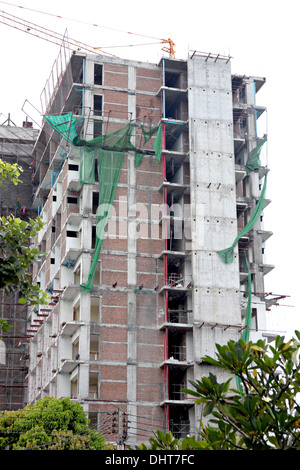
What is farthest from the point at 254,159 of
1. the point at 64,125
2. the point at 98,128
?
the point at 64,125

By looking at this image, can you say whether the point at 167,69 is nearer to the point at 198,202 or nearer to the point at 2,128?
the point at 198,202

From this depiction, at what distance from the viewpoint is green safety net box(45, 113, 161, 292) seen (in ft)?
205

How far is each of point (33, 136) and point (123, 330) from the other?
113 ft

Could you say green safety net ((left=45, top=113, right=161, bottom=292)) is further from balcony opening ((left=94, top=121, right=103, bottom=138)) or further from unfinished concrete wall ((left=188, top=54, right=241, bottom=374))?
unfinished concrete wall ((left=188, top=54, right=241, bottom=374))

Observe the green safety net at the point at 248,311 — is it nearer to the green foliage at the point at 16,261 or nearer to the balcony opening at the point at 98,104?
the balcony opening at the point at 98,104

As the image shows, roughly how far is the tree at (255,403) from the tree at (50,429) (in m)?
32.7

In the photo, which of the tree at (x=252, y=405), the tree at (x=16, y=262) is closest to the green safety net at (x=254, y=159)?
the tree at (x=16, y=262)

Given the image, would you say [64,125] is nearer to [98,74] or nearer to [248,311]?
[98,74]

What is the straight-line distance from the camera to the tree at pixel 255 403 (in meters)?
15.0

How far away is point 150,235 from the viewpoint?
208ft

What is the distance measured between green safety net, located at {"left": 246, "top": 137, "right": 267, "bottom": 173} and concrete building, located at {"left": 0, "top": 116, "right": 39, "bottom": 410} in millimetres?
20583
